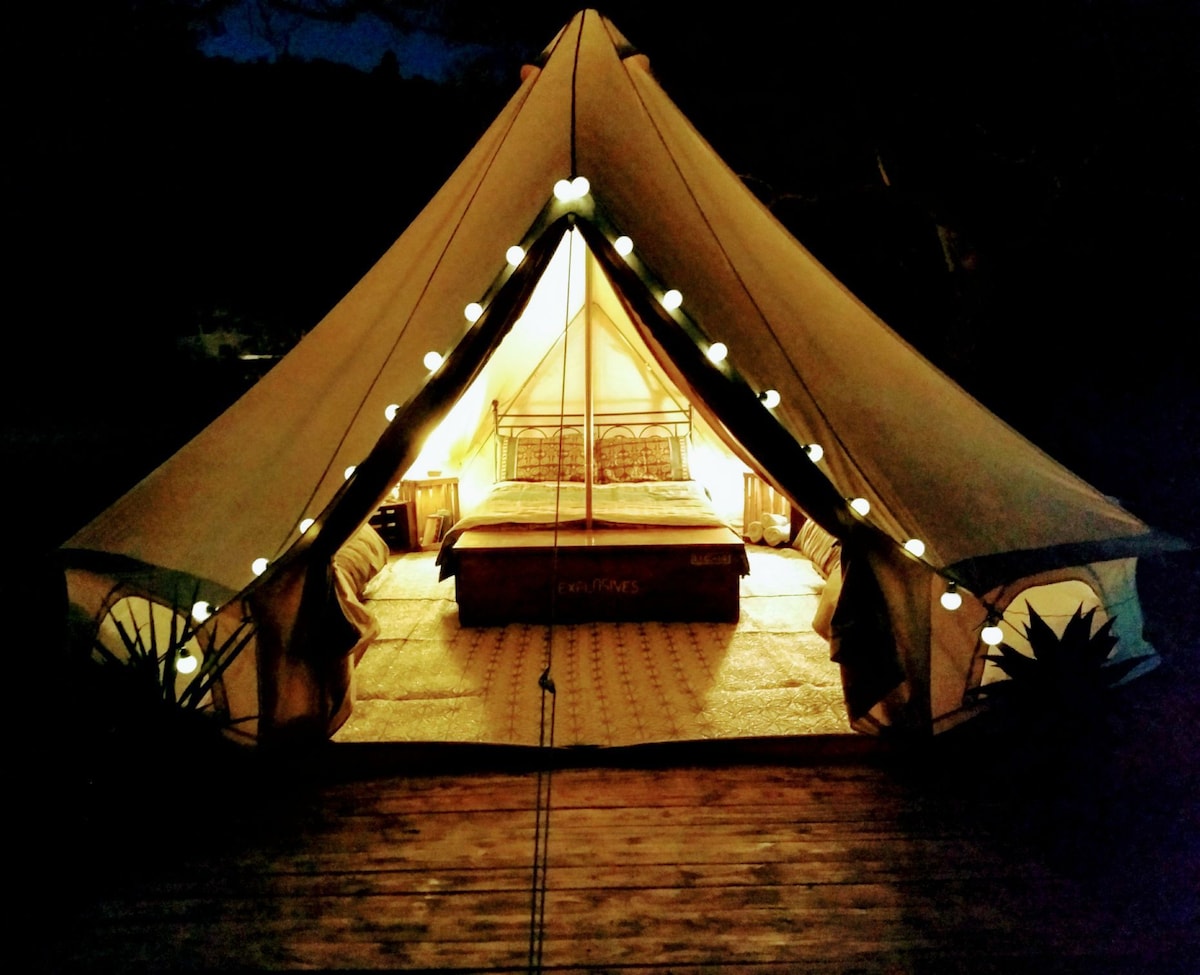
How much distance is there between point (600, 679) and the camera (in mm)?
2938

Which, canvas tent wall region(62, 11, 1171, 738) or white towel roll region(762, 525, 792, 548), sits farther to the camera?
white towel roll region(762, 525, 792, 548)

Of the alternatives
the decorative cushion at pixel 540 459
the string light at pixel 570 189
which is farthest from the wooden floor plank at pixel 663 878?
the decorative cushion at pixel 540 459

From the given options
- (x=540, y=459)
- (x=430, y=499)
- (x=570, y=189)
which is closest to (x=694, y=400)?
(x=570, y=189)

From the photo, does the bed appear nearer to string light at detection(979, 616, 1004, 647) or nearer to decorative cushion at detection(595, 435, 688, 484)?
decorative cushion at detection(595, 435, 688, 484)

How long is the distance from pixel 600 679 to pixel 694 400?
123 cm

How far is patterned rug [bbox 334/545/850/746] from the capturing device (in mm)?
2531

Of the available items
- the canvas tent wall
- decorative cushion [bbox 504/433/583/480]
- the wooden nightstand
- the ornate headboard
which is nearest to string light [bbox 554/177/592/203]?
the canvas tent wall

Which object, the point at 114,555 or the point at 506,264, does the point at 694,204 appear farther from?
the point at 114,555

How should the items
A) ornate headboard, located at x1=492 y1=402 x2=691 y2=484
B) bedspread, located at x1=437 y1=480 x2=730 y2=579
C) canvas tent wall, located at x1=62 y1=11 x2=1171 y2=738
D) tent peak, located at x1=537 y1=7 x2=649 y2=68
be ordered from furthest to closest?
ornate headboard, located at x1=492 y1=402 x2=691 y2=484, bedspread, located at x1=437 y1=480 x2=730 y2=579, tent peak, located at x1=537 y1=7 x2=649 y2=68, canvas tent wall, located at x1=62 y1=11 x2=1171 y2=738

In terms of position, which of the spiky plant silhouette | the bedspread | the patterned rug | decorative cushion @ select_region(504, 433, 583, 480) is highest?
decorative cushion @ select_region(504, 433, 583, 480)

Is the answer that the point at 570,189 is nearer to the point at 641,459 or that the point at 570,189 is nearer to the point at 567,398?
the point at 641,459

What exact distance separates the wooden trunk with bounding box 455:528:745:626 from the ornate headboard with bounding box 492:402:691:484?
137 centimetres

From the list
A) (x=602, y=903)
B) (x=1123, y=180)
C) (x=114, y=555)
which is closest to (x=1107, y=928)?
(x=602, y=903)

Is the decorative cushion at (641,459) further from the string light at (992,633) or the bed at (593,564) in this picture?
the string light at (992,633)
